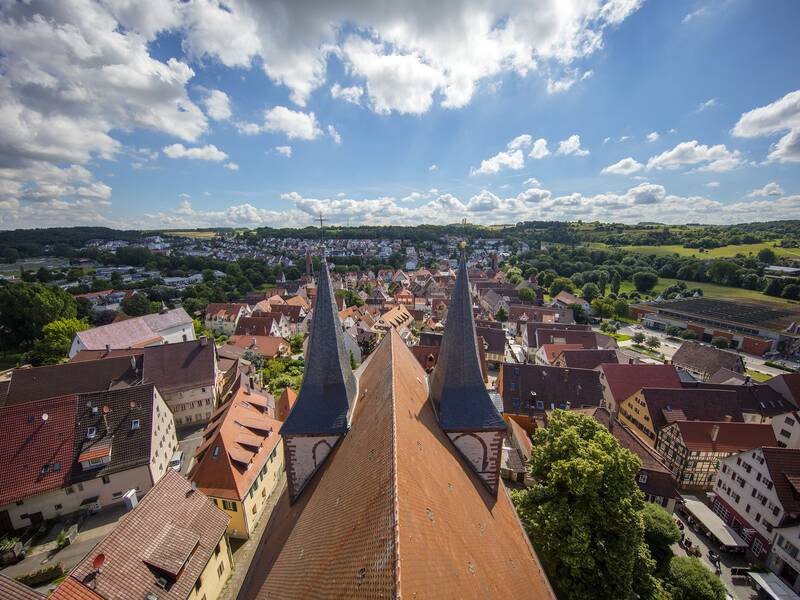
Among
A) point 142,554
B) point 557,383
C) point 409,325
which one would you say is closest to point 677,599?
point 557,383

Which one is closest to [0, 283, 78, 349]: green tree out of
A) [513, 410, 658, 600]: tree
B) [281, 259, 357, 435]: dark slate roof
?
[281, 259, 357, 435]: dark slate roof

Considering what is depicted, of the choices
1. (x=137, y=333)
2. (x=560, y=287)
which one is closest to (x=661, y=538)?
(x=137, y=333)

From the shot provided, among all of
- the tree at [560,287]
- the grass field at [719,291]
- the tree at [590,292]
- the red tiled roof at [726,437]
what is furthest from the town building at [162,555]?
the grass field at [719,291]

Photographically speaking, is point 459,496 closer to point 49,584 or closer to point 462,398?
point 462,398

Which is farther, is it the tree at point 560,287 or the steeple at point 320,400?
the tree at point 560,287

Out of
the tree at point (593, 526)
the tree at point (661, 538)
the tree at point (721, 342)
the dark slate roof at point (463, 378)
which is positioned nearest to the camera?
the dark slate roof at point (463, 378)

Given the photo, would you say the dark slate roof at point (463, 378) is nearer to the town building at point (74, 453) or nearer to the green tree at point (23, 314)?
the town building at point (74, 453)

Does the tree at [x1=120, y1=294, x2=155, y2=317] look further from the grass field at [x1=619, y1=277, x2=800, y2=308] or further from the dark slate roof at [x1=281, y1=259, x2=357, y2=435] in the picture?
the grass field at [x1=619, y1=277, x2=800, y2=308]
